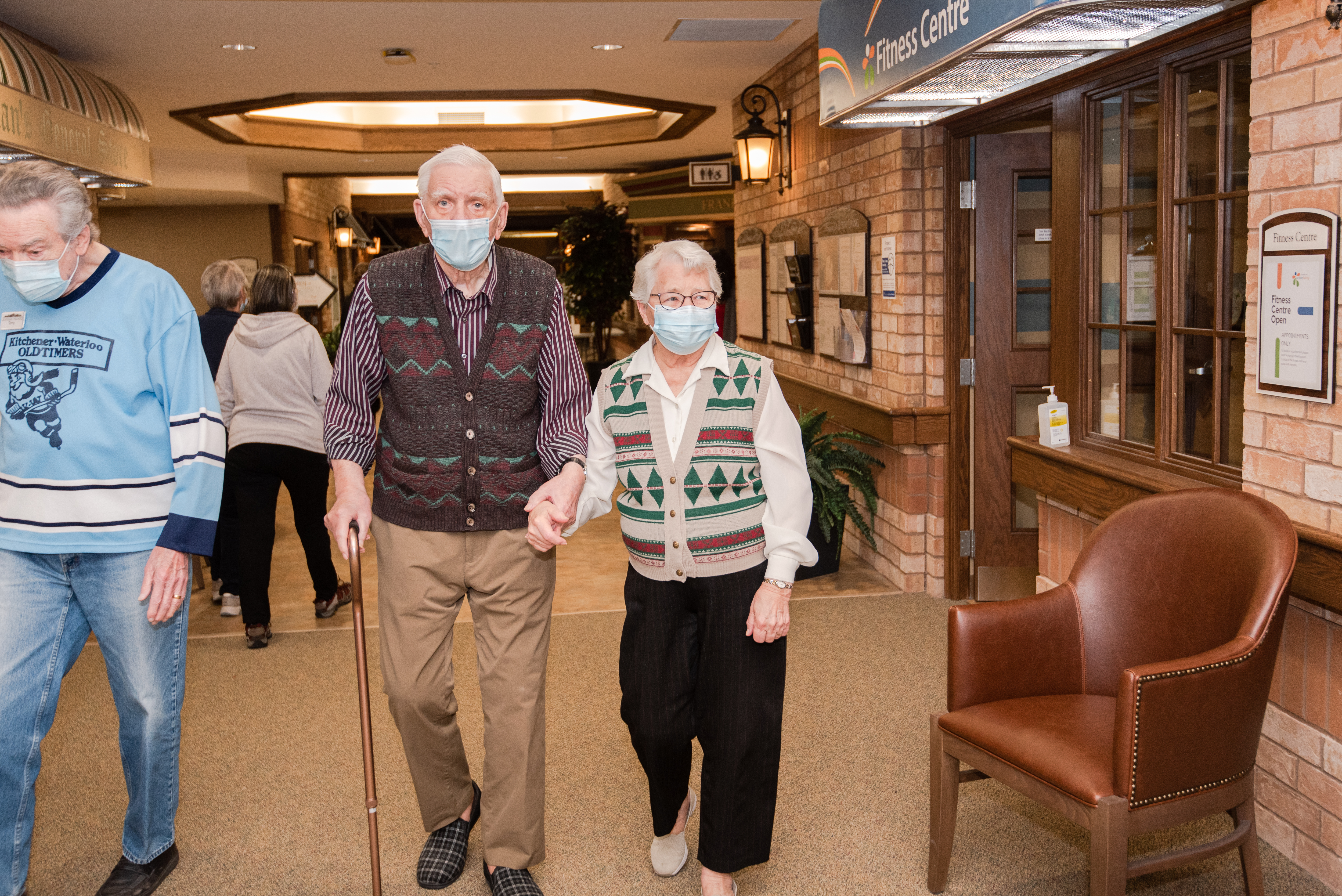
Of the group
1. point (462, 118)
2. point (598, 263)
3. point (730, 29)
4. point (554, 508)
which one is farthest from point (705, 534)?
point (598, 263)

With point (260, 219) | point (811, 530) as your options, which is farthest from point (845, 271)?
point (260, 219)

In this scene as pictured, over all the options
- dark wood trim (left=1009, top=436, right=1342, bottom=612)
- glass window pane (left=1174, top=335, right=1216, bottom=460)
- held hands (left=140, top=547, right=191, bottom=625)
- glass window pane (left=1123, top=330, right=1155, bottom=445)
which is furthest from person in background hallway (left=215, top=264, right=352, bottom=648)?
glass window pane (left=1174, top=335, right=1216, bottom=460)

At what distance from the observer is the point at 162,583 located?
8.11ft

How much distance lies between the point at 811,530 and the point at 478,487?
10.6 feet

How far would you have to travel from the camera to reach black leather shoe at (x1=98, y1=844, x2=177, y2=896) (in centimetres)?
271

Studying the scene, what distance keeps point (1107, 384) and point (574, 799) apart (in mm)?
2214

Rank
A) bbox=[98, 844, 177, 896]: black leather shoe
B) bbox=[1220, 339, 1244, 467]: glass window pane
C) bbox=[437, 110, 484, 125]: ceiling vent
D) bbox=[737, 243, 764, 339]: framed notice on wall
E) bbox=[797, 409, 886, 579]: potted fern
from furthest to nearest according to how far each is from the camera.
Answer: bbox=[437, 110, 484, 125]: ceiling vent, bbox=[737, 243, 764, 339]: framed notice on wall, bbox=[797, 409, 886, 579]: potted fern, bbox=[1220, 339, 1244, 467]: glass window pane, bbox=[98, 844, 177, 896]: black leather shoe

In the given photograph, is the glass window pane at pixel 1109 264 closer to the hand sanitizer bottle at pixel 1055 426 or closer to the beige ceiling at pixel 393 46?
the hand sanitizer bottle at pixel 1055 426

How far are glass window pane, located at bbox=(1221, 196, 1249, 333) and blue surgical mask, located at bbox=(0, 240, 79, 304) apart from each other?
2.86 meters

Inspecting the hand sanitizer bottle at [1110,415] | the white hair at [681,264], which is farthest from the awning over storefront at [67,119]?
the hand sanitizer bottle at [1110,415]

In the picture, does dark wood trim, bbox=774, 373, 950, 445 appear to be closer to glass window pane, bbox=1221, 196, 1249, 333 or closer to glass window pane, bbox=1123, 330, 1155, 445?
glass window pane, bbox=1123, 330, 1155, 445

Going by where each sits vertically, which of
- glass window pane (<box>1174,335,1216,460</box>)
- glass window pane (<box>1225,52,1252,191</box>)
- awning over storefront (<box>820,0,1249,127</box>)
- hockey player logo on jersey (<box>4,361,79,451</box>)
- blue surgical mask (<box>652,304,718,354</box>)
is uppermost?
awning over storefront (<box>820,0,1249,127</box>)

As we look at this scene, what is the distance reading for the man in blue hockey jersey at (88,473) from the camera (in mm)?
2420

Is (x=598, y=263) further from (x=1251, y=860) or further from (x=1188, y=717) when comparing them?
(x=1188, y=717)
